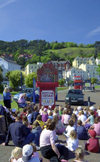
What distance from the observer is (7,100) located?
1320 centimetres

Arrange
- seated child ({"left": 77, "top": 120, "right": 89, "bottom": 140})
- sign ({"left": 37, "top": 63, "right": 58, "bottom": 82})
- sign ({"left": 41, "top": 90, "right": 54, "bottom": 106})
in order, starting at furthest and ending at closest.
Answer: sign ({"left": 37, "top": 63, "right": 58, "bottom": 82}) < sign ({"left": 41, "top": 90, "right": 54, "bottom": 106}) < seated child ({"left": 77, "top": 120, "right": 89, "bottom": 140})

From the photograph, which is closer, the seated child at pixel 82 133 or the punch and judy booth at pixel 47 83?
the seated child at pixel 82 133

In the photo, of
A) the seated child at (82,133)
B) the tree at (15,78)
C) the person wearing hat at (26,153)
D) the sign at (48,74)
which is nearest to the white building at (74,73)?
the tree at (15,78)

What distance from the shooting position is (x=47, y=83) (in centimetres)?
1650

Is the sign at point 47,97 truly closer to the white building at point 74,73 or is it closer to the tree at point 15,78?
the tree at point 15,78

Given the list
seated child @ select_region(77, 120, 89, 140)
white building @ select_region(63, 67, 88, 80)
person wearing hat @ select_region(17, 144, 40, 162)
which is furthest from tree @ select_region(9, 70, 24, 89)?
white building @ select_region(63, 67, 88, 80)

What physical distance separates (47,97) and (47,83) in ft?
4.00

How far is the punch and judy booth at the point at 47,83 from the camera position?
16.0 metres

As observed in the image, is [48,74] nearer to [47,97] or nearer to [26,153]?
[47,97]

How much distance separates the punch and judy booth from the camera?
16.0m

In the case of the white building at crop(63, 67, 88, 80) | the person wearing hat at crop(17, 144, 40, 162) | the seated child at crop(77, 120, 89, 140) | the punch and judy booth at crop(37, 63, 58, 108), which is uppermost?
the white building at crop(63, 67, 88, 80)

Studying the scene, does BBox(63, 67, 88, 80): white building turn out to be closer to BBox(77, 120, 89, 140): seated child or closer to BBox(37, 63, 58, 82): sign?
BBox(37, 63, 58, 82): sign

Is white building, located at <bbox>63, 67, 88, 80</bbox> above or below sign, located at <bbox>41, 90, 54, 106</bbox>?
above

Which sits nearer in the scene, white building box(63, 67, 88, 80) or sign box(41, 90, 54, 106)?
sign box(41, 90, 54, 106)
